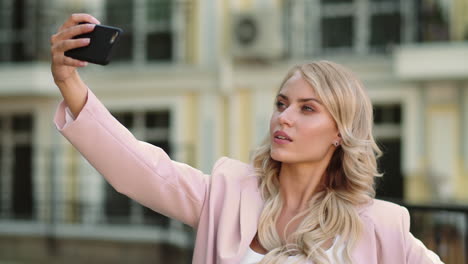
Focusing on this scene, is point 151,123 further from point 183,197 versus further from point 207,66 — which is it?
point 183,197

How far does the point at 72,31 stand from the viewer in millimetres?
1964

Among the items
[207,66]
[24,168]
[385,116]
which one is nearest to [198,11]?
[207,66]

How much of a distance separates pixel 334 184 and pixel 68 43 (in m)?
0.97

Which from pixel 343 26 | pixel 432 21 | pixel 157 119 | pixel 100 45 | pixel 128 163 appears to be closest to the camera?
pixel 100 45

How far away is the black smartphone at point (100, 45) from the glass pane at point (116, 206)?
10874mm

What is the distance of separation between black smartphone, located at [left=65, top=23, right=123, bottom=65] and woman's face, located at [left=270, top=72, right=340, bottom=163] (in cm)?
56

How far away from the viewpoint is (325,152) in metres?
2.26

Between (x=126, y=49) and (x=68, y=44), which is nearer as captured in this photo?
(x=68, y=44)

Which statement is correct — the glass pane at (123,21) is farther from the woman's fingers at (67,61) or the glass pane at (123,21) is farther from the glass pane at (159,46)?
the woman's fingers at (67,61)

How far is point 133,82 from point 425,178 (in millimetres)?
5163

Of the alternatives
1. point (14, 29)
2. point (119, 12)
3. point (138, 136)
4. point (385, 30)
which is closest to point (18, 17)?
point (14, 29)

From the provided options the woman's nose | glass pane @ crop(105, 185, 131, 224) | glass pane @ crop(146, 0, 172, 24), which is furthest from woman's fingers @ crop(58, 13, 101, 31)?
glass pane @ crop(146, 0, 172, 24)

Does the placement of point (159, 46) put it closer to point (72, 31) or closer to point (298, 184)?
point (298, 184)

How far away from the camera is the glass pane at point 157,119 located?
1287 cm
